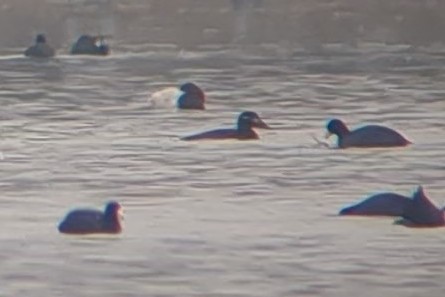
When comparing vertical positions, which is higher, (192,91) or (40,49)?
(192,91)

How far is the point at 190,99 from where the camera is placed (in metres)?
22.1

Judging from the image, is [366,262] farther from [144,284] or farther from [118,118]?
[118,118]

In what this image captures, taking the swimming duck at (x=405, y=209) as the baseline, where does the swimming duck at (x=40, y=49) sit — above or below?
below

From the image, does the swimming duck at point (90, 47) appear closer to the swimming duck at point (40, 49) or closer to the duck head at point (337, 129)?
the swimming duck at point (40, 49)

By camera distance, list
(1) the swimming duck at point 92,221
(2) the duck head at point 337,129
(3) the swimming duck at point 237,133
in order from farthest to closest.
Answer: (3) the swimming duck at point 237,133 → (2) the duck head at point 337,129 → (1) the swimming duck at point 92,221

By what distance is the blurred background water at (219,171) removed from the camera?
12211mm

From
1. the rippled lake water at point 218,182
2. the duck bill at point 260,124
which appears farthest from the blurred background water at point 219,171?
the duck bill at point 260,124

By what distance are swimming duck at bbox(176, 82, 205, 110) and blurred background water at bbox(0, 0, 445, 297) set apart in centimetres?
15

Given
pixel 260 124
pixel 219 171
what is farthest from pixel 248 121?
pixel 219 171

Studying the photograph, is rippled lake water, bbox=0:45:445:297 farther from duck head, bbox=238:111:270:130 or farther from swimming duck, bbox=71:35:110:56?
swimming duck, bbox=71:35:110:56

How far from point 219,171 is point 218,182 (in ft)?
2.32

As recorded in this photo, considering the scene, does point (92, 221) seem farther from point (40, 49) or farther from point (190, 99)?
point (40, 49)

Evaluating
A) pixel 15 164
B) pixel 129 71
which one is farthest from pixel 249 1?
pixel 15 164

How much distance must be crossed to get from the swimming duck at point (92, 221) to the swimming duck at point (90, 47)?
16.4 metres
